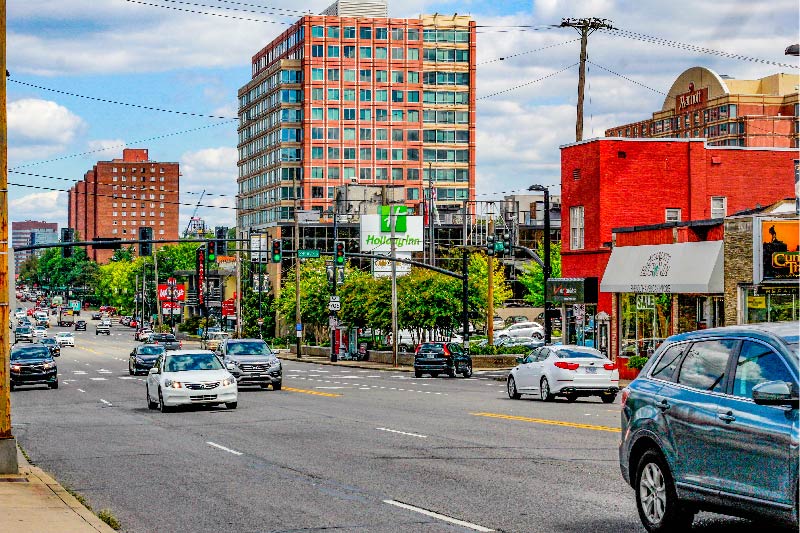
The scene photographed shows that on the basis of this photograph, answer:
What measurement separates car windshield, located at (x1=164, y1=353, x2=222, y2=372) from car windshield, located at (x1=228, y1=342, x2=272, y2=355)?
9215mm

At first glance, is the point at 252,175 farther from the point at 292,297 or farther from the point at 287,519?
the point at 287,519

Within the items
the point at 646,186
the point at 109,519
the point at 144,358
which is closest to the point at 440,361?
the point at 646,186

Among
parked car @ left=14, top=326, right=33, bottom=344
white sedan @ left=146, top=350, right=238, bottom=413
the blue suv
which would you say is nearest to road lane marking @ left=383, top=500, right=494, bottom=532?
the blue suv

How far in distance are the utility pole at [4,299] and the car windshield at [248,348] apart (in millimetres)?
25772

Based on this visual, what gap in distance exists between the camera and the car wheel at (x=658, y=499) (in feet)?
35.6

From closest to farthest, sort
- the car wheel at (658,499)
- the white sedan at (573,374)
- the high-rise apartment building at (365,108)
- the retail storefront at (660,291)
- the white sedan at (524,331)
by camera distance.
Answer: the car wheel at (658,499) → the white sedan at (573,374) → the retail storefront at (660,291) → the white sedan at (524,331) → the high-rise apartment building at (365,108)

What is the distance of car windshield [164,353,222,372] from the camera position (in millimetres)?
32281

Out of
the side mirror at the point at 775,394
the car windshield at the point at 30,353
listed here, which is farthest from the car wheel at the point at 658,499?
the car windshield at the point at 30,353

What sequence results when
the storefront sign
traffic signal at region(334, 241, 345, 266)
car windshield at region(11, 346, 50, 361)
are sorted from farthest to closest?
1. traffic signal at region(334, 241, 345, 266)
2. car windshield at region(11, 346, 50, 361)
3. the storefront sign

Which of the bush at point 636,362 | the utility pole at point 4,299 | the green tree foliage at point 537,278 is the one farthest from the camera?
the green tree foliage at point 537,278

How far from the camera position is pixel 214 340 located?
101688 millimetres

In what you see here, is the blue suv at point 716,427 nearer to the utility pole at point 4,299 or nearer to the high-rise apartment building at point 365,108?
the utility pole at point 4,299

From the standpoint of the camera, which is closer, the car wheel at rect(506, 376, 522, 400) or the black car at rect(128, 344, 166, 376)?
the car wheel at rect(506, 376, 522, 400)

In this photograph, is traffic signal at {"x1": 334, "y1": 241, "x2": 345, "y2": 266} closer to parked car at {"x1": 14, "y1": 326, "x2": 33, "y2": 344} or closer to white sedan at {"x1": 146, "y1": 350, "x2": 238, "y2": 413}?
white sedan at {"x1": 146, "y1": 350, "x2": 238, "y2": 413}
